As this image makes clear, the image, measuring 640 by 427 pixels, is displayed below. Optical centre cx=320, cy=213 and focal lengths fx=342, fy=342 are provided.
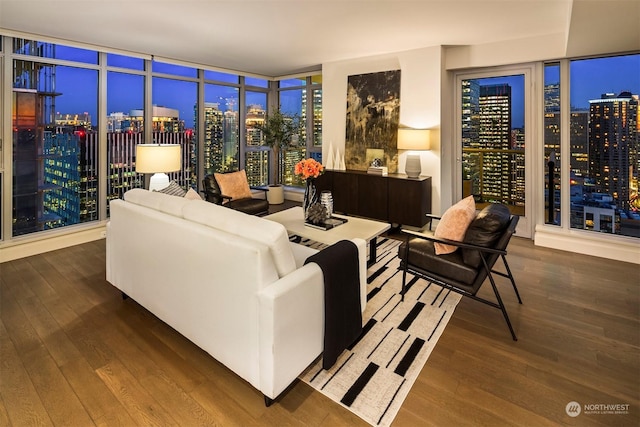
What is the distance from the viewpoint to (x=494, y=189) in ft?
16.9

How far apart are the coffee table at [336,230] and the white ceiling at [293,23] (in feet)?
7.08

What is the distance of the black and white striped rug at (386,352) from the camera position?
189 centimetres

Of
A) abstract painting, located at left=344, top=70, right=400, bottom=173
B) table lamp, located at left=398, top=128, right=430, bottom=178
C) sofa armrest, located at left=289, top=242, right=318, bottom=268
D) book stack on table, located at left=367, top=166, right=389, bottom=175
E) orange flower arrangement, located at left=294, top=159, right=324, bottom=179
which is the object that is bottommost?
sofa armrest, located at left=289, top=242, right=318, bottom=268

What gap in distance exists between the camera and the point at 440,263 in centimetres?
276

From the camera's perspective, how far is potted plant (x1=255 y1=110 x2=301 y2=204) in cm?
685

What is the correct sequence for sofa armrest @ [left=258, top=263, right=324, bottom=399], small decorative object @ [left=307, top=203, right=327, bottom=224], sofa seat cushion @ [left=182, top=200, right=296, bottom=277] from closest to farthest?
1. sofa armrest @ [left=258, top=263, right=324, bottom=399]
2. sofa seat cushion @ [left=182, top=200, right=296, bottom=277]
3. small decorative object @ [left=307, top=203, right=327, bottom=224]

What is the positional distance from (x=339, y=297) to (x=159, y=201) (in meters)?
1.53

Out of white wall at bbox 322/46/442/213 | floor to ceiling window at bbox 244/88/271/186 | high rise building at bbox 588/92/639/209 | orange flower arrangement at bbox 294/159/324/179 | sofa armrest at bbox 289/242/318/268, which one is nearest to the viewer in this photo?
sofa armrest at bbox 289/242/318/268

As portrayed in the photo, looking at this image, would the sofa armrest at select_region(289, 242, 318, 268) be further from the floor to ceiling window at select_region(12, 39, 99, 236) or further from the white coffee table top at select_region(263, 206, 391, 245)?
the floor to ceiling window at select_region(12, 39, 99, 236)

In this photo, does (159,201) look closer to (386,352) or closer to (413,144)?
(386,352)

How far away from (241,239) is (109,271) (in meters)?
1.88

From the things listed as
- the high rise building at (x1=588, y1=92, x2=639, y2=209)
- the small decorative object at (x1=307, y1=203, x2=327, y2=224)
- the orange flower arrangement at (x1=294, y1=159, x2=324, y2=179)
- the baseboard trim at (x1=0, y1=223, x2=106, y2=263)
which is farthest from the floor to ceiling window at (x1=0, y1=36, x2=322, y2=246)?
the high rise building at (x1=588, y1=92, x2=639, y2=209)

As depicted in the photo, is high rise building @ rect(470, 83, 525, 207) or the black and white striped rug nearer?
the black and white striped rug

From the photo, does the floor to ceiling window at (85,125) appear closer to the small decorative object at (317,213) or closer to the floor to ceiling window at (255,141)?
the floor to ceiling window at (255,141)
